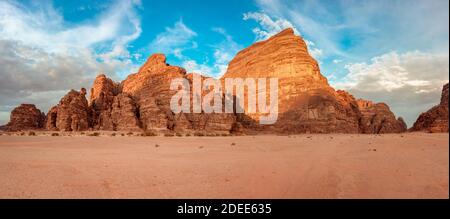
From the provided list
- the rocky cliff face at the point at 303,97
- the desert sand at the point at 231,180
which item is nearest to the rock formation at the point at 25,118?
the rocky cliff face at the point at 303,97

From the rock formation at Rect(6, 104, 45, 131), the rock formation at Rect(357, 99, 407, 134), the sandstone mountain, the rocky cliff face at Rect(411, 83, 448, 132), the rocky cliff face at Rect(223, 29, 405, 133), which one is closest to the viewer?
the rocky cliff face at Rect(411, 83, 448, 132)

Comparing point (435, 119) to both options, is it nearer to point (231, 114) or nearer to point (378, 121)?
point (231, 114)

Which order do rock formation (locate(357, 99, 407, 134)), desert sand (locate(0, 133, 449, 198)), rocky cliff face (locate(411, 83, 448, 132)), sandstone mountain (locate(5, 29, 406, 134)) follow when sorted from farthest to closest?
rock formation (locate(357, 99, 407, 134))
sandstone mountain (locate(5, 29, 406, 134))
rocky cliff face (locate(411, 83, 448, 132))
desert sand (locate(0, 133, 449, 198))

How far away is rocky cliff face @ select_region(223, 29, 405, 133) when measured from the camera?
54.2m

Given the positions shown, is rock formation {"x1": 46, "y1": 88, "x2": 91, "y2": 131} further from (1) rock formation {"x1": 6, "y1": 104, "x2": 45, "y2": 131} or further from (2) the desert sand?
(2) the desert sand

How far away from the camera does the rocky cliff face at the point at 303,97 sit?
2132 inches

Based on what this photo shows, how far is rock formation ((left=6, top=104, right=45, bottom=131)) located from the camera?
56.1 m

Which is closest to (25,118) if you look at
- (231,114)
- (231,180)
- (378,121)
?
(231,114)

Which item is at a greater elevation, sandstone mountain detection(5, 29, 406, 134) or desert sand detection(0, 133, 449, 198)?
sandstone mountain detection(5, 29, 406, 134)

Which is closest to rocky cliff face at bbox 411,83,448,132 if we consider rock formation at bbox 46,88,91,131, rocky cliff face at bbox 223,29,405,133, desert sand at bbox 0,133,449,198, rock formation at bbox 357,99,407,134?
rocky cliff face at bbox 223,29,405,133

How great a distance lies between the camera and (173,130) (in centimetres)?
4472

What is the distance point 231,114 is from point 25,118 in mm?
43769

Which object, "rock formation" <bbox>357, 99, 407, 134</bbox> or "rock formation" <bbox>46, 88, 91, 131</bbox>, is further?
"rock formation" <bbox>357, 99, 407, 134</bbox>

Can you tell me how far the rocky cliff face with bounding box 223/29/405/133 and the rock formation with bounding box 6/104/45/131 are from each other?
45.4 m
